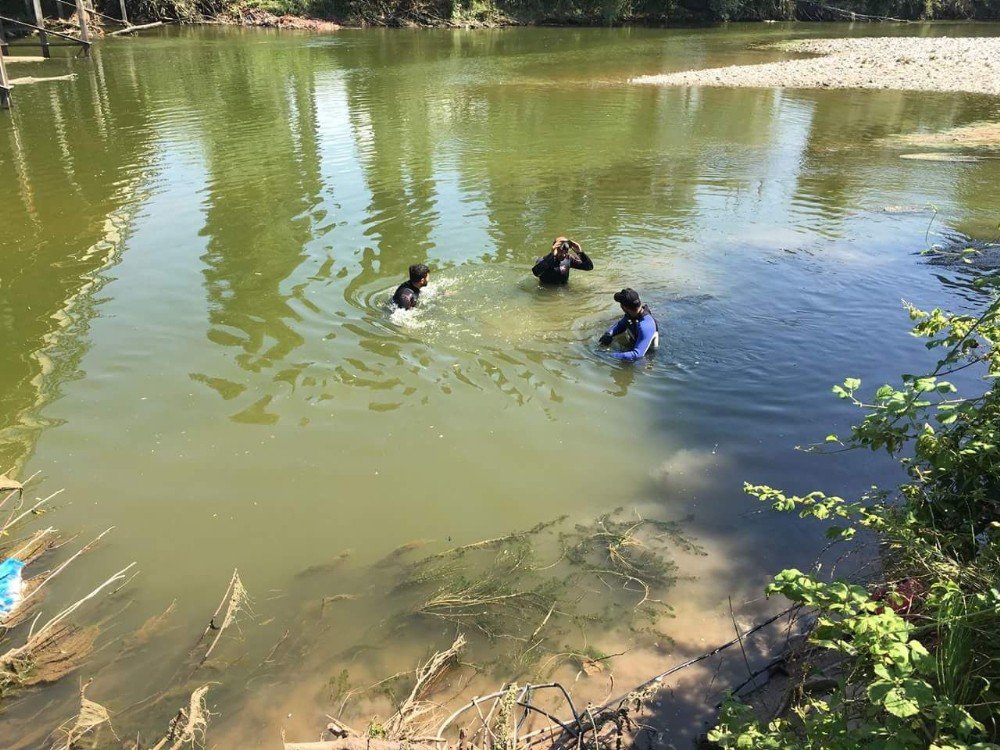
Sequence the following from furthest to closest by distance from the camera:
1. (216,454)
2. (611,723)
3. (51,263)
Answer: (51,263), (216,454), (611,723)

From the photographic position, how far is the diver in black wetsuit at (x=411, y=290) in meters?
8.98

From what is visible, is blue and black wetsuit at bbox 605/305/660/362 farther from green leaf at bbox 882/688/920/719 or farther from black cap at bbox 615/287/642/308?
green leaf at bbox 882/688/920/719

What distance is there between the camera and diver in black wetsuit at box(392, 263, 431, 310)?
29.5 ft

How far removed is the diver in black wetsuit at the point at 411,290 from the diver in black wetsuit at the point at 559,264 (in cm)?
181

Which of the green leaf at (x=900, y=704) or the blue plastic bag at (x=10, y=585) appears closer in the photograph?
the green leaf at (x=900, y=704)

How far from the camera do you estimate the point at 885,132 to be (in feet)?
65.7

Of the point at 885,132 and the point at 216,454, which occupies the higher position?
the point at 885,132

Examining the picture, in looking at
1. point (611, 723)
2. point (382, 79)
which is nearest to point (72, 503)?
point (611, 723)

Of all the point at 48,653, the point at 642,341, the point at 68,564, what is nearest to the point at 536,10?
the point at 642,341

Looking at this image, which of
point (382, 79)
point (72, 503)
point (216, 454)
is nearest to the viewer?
point (72, 503)

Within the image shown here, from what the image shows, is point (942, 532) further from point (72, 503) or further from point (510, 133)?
Result: point (510, 133)

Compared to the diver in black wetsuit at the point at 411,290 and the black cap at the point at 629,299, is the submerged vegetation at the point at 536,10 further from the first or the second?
the black cap at the point at 629,299

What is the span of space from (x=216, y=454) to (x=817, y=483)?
540cm

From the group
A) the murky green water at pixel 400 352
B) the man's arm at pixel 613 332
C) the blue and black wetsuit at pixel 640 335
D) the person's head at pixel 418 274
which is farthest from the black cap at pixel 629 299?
the person's head at pixel 418 274
